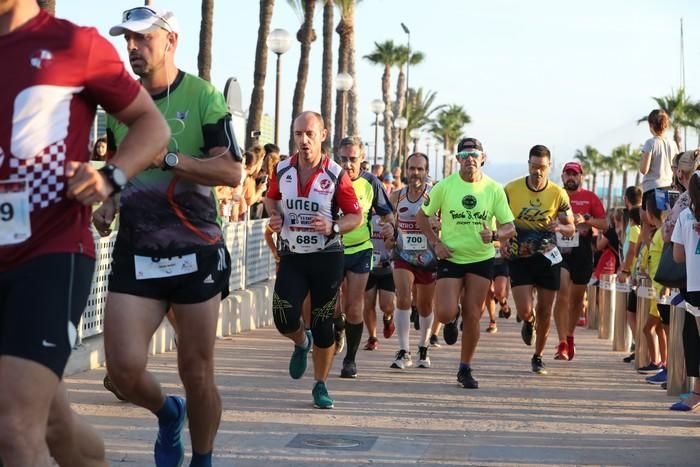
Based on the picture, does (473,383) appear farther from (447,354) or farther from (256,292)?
(256,292)

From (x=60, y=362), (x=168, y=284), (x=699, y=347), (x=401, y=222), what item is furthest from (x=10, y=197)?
(x=401, y=222)

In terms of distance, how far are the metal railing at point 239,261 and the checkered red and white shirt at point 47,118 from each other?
709 cm

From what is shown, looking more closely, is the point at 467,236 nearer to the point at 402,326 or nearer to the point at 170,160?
the point at 402,326

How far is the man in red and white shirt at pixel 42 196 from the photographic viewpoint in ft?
12.9

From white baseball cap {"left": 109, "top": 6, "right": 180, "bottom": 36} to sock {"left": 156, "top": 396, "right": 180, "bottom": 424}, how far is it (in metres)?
1.71

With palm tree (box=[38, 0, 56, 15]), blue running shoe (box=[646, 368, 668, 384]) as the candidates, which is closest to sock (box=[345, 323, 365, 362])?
blue running shoe (box=[646, 368, 668, 384])

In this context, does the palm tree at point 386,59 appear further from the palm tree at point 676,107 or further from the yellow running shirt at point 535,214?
the yellow running shirt at point 535,214

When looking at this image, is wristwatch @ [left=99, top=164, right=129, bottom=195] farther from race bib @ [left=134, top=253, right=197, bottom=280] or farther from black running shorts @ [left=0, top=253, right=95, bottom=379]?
race bib @ [left=134, top=253, right=197, bottom=280]

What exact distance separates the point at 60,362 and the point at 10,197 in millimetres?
528

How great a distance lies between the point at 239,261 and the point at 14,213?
12226mm

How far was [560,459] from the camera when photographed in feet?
24.9

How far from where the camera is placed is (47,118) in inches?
160

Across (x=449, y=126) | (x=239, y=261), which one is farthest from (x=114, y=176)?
(x=449, y=126)

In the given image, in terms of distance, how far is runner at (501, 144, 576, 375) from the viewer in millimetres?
12477
